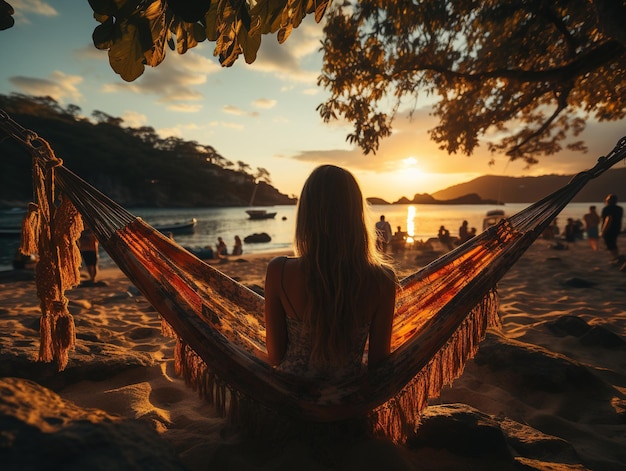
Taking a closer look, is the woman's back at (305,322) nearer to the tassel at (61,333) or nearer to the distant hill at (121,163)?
the tassel at (61,333)

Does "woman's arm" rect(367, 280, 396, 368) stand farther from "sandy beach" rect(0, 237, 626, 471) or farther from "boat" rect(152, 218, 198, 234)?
"boat" rect(152, 218, 198, 234)

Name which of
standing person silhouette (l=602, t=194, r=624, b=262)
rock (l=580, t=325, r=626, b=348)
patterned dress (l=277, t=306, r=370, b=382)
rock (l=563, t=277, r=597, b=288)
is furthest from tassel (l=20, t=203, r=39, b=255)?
standing person silhouette (l=602, t=194, r=624, b=262)

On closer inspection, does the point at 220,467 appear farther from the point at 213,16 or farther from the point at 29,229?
the point at 213,16

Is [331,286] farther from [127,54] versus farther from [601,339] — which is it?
[601,339]

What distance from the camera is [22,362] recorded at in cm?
209

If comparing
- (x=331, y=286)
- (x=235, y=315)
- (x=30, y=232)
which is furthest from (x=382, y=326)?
(x=30, y=232)

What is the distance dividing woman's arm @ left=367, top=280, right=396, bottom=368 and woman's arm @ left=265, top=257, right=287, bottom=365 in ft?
1.30

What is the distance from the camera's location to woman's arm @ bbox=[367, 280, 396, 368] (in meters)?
1.41

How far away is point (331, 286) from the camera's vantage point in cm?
134

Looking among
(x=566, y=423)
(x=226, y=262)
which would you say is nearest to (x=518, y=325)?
(x=566, y=423)

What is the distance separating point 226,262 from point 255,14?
1003 cm

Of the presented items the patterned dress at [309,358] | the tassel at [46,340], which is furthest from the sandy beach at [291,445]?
the patterned dress at [309,358]

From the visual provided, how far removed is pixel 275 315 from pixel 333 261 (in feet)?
1.21

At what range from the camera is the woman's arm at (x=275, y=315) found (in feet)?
4.55
